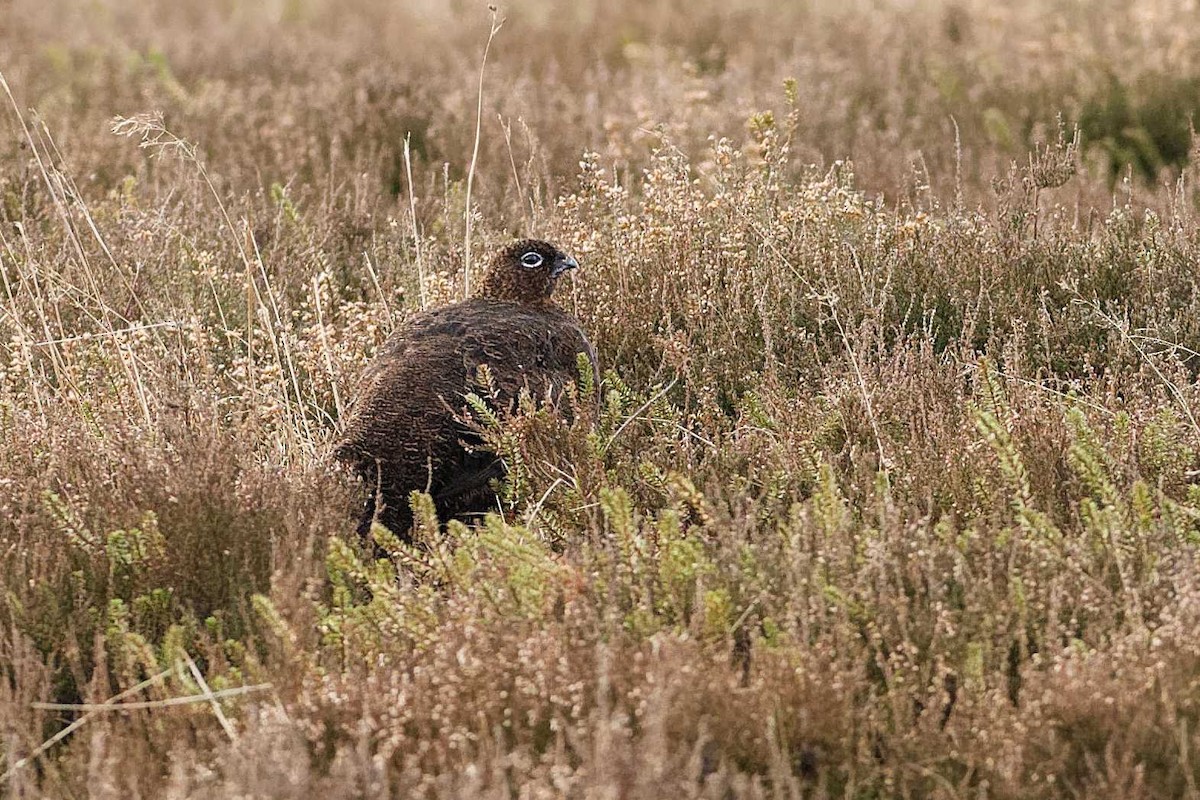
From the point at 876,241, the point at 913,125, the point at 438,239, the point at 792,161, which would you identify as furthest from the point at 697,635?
the point at 913,125

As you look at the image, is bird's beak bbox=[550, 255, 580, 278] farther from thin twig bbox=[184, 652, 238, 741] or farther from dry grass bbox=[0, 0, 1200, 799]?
thin twig bbox=[184, 652, 238, 741]

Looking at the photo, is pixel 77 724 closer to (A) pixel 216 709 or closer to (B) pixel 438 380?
(A) pixel 216 709

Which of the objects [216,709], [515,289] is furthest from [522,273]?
[216,709]

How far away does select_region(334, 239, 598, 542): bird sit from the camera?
3709 mm

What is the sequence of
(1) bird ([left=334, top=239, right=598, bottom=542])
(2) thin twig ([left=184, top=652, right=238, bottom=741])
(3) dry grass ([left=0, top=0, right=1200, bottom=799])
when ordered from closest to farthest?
1. (3) dry grass ([left=0, top=0, right=1200, bottom=799])
2. (2) thin twig ([left=184, top=652, right=238, bottom=741])
3. (1) bird ([left=334, top=239, right=598, bottom=542])

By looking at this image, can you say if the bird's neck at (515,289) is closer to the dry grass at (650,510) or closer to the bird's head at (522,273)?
the bird's head at (522,273)

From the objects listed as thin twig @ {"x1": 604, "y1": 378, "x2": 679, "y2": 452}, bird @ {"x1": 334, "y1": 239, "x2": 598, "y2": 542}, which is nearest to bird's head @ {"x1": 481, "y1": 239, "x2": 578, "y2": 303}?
bird @ {"x1": 334, "y1": 239, "x2": 598, "y2": 542}

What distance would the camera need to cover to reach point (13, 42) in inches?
413

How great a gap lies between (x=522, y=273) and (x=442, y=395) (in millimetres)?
722

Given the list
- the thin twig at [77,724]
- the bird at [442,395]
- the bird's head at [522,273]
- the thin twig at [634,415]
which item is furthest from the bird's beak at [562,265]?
the thin twig at [77,724]

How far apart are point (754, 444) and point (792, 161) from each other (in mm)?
3384

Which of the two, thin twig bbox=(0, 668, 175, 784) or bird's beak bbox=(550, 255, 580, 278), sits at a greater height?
bird's beak bbox=(550, 255, 580, 278)

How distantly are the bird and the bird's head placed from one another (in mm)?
169

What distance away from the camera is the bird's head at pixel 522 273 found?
4402 mm
